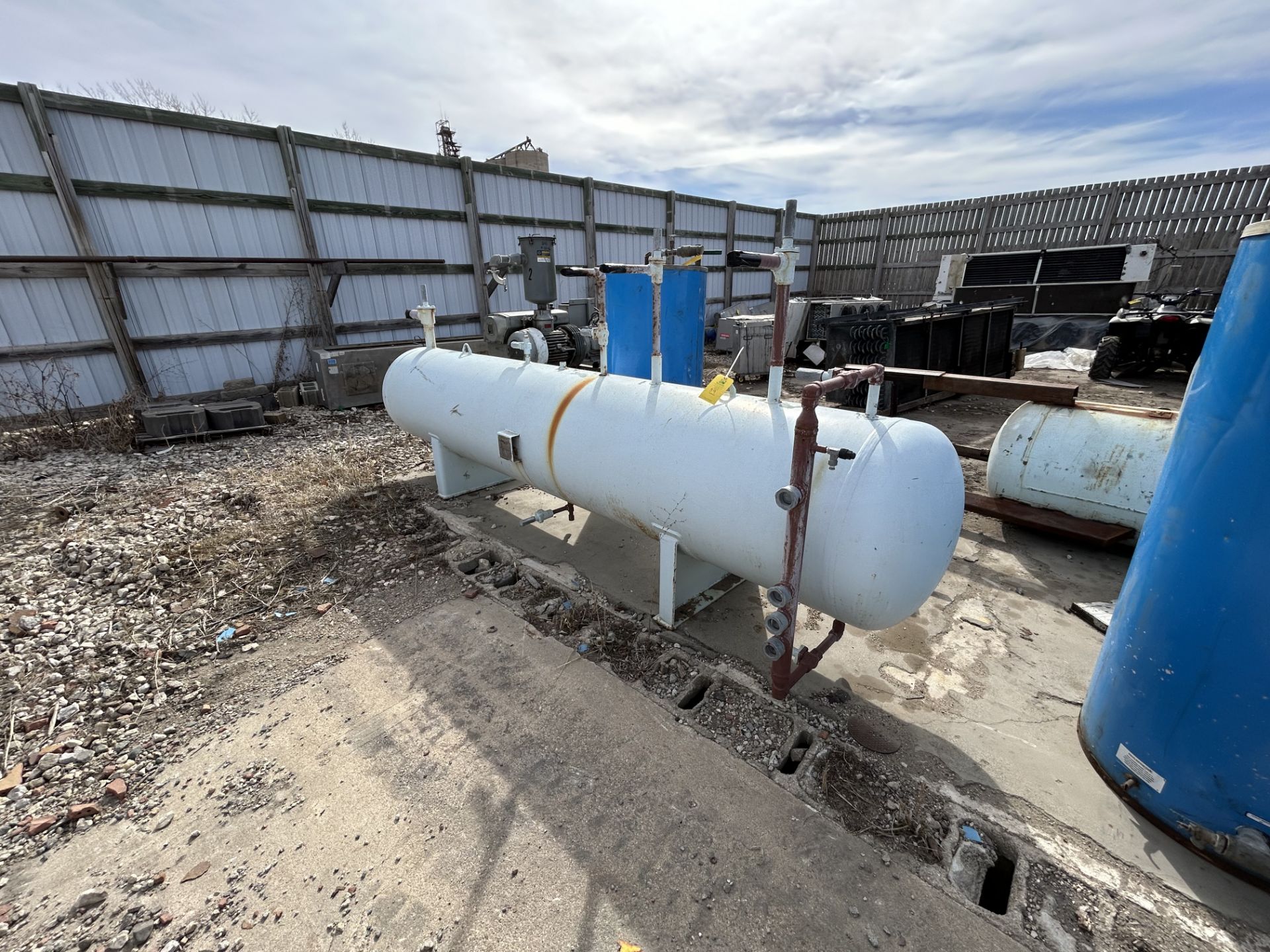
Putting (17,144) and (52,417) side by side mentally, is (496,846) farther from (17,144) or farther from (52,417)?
(17,144)

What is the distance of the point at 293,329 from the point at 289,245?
1.22m

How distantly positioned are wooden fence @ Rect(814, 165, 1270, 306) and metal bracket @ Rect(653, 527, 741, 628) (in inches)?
523

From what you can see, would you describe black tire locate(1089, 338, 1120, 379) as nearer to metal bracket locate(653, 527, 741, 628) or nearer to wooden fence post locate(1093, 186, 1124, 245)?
wooden fence post locate(1093, 186, 1124, 245)

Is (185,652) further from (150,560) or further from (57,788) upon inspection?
(150,560)

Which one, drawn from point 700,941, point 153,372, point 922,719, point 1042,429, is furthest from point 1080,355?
point 153,372

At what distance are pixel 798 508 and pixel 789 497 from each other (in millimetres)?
110

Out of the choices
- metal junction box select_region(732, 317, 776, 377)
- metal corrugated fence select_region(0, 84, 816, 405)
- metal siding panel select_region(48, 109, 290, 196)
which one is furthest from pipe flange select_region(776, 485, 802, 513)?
metal siding panel select_region(48, 109, 290, 196)

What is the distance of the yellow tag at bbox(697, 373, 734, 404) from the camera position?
2385mm

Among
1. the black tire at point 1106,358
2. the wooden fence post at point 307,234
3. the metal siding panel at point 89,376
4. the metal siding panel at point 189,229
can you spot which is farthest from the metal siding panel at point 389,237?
the black tire at point 1106,358

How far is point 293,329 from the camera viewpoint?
7.91 m

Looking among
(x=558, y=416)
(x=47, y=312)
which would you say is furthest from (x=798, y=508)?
(x=47, y=312)

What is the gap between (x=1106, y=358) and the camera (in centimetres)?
801

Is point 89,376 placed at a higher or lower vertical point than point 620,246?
lower

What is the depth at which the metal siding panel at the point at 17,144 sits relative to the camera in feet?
18.7
